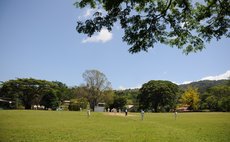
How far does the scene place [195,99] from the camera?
100 meters

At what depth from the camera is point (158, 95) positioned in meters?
94.7

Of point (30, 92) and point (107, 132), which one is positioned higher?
point (30, 92)

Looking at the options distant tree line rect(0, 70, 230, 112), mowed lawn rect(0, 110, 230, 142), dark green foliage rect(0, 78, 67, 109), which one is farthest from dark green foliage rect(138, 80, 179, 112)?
mowed lawn rect(0, 110, 230, 142)

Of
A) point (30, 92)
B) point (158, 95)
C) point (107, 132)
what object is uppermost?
point (30, 92)

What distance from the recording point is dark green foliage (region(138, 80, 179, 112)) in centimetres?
9362

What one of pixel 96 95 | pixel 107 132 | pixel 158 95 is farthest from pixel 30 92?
pixel 107 132

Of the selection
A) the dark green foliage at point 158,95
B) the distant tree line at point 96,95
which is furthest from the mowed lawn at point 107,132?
the dark green foliage at point 158,95

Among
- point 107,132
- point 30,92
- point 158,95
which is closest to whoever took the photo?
point 107,132

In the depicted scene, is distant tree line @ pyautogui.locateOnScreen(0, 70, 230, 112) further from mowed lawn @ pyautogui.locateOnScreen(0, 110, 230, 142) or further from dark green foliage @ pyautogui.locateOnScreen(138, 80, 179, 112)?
mowed lawn @ pyautogui.locateOnScreen(0, 110, 230, 142)

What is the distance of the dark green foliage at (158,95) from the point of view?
9362cm

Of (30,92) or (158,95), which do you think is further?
(158,95)

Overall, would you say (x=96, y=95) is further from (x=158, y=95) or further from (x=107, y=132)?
(x=107, y=132)

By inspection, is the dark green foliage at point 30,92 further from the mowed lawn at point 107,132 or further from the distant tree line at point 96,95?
the mowed lawn at point 107,132

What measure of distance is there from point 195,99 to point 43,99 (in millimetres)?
58184
